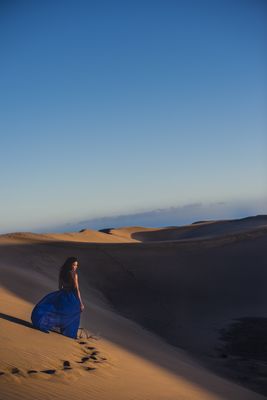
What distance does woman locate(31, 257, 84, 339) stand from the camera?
8484 millimetres

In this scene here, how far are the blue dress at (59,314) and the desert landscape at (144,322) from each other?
16 cm

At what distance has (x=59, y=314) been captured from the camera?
339 inches

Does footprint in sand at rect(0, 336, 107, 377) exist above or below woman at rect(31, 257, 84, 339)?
below

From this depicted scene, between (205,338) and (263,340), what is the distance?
4.89 feet

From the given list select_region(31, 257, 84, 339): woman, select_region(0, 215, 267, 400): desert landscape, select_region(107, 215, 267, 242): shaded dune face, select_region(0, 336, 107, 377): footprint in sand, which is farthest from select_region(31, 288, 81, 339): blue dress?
select_region(107, 215, 267, 242): shaded dune face

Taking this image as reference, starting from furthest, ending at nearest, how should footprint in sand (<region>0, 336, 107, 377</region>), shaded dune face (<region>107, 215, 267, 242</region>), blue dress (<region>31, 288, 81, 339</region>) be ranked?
shaded dune face (<region>107, 215, 267, 242</region>), blue dress (<region>31, 288, 81, 339</region>), footprint in sand (<region>0, 336, 107, 377</region>)

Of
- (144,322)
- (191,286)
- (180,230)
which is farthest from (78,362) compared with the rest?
(180,230)

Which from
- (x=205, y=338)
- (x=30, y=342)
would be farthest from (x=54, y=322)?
(x=205, y=338)

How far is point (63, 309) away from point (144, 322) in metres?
6.51

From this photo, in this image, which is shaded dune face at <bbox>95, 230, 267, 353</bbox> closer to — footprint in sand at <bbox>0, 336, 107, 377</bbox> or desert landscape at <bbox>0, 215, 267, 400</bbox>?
desert landscape at <bbox>0, 215, 267, 400</bbox>

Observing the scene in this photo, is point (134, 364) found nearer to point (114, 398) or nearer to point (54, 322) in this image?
point (54, 322)

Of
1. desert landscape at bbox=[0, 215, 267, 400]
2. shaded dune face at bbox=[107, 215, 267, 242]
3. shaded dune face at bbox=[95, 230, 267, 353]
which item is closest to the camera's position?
desert landscape at bbox=[0, 215, 267, 400]

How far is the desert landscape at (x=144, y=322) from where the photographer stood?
6.32m

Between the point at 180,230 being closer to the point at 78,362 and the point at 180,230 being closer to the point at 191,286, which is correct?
the point at 191,286
